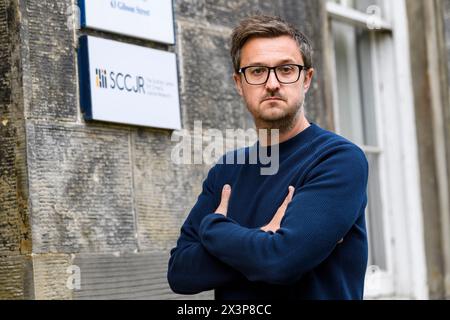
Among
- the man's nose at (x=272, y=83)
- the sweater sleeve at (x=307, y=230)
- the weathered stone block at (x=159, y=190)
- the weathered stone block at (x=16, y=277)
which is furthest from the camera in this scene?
the weathered stone block at (x=159, y=190)

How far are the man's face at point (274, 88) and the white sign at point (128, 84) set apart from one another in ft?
4.87

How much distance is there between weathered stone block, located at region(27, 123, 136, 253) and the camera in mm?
4344

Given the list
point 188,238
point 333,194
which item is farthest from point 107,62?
point 333,194

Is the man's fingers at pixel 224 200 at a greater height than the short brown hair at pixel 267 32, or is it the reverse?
the short brown hair at pixel 267 32

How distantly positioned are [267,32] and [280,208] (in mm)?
622

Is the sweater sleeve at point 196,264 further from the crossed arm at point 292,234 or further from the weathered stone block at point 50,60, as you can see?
the weathered stone block at point 50,60

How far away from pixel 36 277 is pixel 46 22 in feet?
3.85

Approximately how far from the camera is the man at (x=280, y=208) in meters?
2.97

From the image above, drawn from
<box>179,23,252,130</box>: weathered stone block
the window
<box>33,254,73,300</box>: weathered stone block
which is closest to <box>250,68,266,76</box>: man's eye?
<box>33,254,73,300</box>: weathered stone block

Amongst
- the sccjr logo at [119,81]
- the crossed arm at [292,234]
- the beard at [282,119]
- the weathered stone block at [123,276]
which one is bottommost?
the weathered stone block at [123,276]

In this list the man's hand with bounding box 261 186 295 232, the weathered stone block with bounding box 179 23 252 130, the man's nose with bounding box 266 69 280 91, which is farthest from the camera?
the weathered stone block with bounding box 179 23 252 130

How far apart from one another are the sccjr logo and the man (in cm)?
141

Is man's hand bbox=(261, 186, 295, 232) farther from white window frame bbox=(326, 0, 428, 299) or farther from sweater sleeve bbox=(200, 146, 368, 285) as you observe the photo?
white window frame bbox=(326, 0, 428, 299)

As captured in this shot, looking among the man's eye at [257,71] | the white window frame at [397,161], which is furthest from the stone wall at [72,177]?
the white window frame at [397,161]
